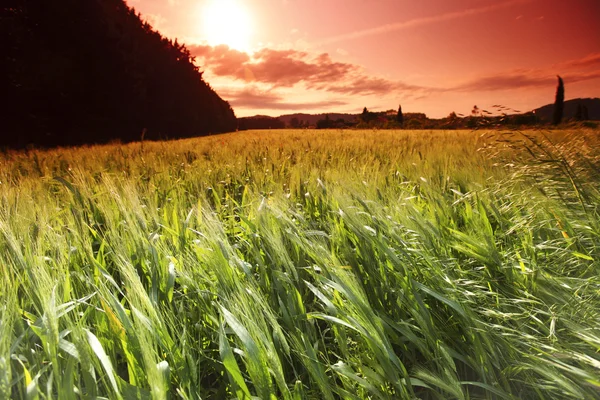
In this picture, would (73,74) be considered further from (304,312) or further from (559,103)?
(559,103)

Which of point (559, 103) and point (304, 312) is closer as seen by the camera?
point (304, 312)

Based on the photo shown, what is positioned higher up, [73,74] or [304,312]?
[73,74]

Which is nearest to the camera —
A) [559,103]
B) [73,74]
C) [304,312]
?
[304,312]

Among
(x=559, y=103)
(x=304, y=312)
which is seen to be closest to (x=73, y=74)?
(x=304, y=312)

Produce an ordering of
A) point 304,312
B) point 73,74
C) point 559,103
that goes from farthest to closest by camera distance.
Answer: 1. point 559,103
2. point 73,74
3. point 304,312

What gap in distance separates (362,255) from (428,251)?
0.19 meters

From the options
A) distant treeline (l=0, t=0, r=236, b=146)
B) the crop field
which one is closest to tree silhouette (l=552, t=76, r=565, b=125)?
distant treeline (l=0, t=0, r=236, b=146)

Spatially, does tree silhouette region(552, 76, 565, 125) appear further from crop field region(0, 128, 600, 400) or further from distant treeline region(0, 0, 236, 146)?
crop field region(0, 128, 600, 400)

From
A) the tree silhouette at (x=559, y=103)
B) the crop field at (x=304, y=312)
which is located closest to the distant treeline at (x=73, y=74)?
the crop field at (x=304, y=312)

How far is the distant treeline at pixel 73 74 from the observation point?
10922mm

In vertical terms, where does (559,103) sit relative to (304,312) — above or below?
above

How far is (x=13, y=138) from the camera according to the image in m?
11.1

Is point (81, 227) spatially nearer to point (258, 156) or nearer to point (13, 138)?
point (258, 156)

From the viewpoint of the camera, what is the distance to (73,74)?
1234 cm
